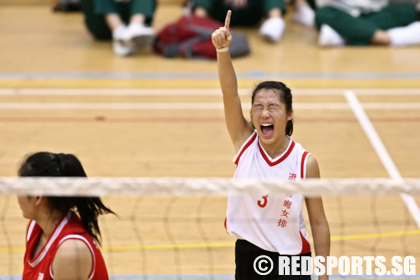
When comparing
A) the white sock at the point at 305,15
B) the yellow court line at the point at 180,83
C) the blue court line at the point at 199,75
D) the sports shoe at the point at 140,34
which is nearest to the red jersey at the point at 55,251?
the yellow court line at the point at 180,83

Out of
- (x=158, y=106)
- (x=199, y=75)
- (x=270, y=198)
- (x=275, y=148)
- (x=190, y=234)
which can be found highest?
(x=199, y=75)

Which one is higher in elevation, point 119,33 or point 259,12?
point 259,12

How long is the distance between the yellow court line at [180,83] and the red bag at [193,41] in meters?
0.87

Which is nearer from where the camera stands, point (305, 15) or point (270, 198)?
point (270, 198)

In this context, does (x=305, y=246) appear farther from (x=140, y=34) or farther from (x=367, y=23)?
(x=367, y=23)

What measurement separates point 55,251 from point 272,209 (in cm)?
101

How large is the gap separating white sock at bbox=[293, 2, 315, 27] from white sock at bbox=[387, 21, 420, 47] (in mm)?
→ 1515

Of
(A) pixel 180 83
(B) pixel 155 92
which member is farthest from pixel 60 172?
(A) pixel 180 83

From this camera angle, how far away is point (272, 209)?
9.11ft

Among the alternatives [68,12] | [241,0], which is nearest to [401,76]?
[241,0]

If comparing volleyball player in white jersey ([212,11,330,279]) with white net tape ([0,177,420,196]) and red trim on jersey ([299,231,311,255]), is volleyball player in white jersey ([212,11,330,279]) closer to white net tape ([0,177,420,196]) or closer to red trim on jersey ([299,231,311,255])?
red trim on jersey ([299,231,311,255])

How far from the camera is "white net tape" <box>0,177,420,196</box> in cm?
239

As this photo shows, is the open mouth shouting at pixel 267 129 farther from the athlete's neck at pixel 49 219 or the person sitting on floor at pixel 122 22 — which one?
the person sitting on floor at pixel 122 22

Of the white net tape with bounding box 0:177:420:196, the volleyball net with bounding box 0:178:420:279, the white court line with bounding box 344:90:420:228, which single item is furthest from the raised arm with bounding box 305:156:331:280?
the white court line with bounding box 344:90:420:228
